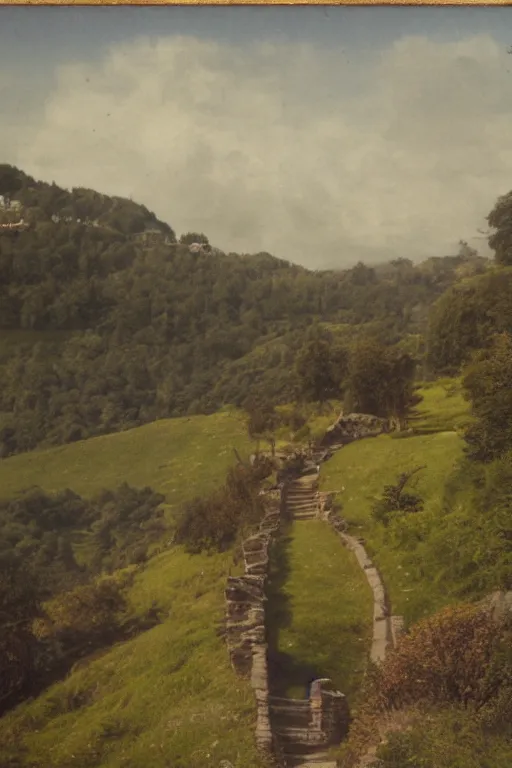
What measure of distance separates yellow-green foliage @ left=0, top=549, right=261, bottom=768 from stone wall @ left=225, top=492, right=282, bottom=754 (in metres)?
0.07

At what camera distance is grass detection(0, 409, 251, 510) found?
553 centimetres

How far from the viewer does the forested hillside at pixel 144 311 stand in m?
5.86

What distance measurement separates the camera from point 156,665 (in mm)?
4910

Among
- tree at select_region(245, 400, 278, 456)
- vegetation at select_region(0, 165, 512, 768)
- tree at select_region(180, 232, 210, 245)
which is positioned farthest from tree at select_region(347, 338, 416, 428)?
tree at select_region(180, 232, 210, 245)

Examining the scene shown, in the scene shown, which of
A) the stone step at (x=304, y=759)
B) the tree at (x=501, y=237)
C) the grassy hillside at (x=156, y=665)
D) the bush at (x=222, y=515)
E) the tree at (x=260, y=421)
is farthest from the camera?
the tree at (x=501, y=237)

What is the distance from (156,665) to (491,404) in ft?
9.86

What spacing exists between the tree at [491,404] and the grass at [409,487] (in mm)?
214

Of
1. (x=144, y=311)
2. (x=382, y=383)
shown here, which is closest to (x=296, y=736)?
(x=382, y=383)

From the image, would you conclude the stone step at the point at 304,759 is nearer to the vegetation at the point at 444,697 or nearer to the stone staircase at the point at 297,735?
the stone staircase at the point at 297,735

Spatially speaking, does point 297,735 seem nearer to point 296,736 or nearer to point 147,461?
point 296,736

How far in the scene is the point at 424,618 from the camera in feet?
15.7

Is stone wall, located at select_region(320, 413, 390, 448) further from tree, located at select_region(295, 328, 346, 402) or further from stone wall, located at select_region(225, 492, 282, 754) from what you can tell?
stone wall, located at select_region(225, 492, 282, 754)

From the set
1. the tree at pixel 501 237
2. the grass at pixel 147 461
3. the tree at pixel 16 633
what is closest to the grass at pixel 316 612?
the grass at pixel 147 461

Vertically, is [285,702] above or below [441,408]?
below
